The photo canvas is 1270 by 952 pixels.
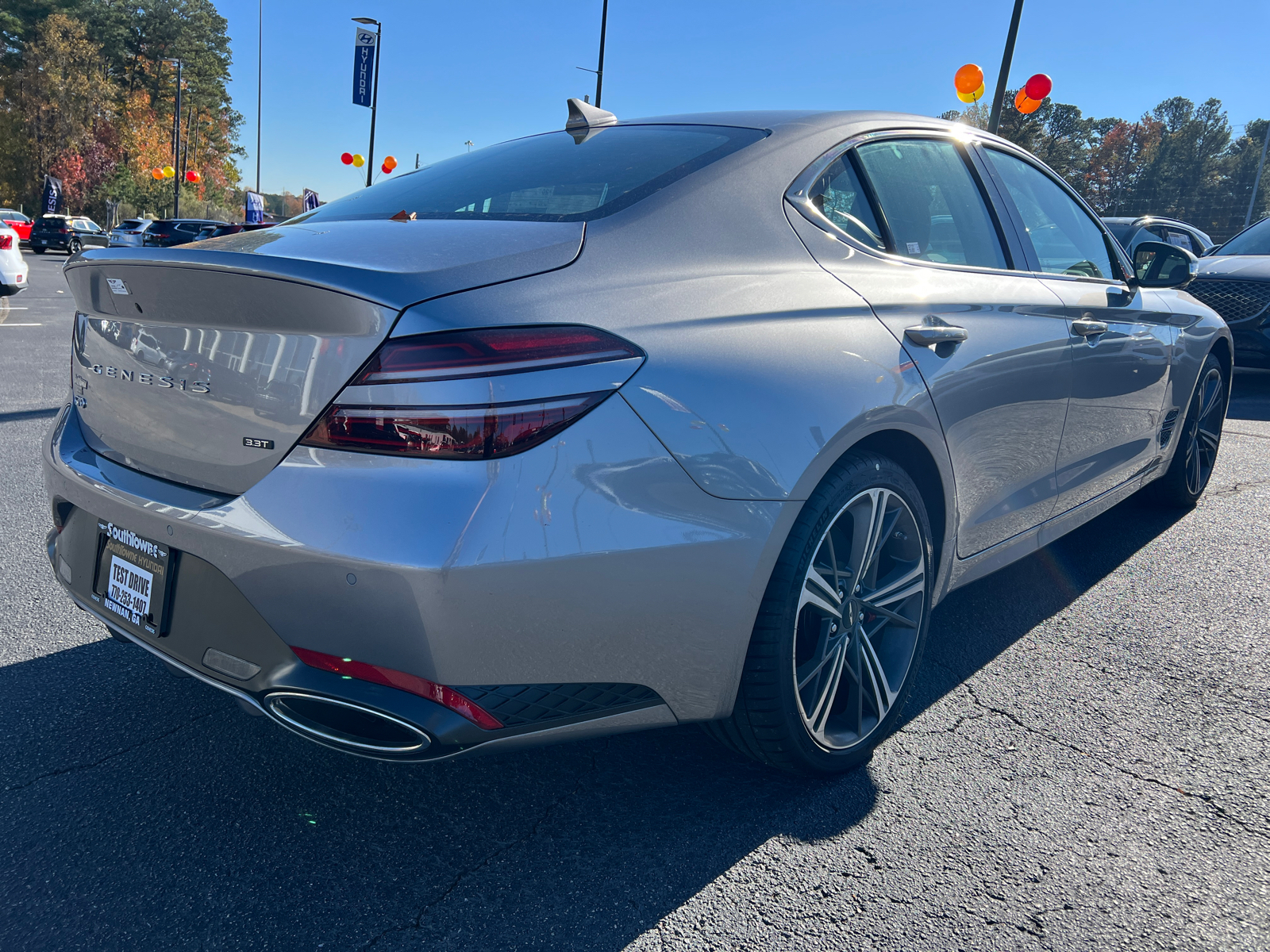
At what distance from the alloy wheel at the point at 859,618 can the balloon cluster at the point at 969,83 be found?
8955 millimetres

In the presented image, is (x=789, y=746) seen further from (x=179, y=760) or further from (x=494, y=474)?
(x=179, y=760)

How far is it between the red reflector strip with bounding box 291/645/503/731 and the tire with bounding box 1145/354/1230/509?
390cm

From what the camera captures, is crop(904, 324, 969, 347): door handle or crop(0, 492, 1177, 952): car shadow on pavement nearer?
crop(0, 492, 1177, 952): car shadow on pavement

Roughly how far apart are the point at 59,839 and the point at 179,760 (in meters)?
0.32

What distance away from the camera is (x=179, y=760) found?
7.39 feet

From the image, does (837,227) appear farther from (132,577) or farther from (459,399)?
(132,577)

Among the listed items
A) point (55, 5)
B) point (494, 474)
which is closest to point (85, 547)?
point (494, 474)

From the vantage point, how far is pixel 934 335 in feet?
7.72

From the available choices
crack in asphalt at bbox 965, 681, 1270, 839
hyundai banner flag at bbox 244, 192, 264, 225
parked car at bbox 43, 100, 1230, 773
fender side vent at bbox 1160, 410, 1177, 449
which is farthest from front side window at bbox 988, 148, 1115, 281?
hyundai banner flag at bbox 244, 192, 264, 225

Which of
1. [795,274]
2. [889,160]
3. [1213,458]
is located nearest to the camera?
[795,274]

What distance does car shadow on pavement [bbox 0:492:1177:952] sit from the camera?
1.75 meters

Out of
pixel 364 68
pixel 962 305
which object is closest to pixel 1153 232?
pixel 962 305

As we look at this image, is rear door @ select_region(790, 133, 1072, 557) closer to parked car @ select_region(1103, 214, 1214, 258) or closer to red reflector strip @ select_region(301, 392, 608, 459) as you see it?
red reflector strip @ select_region(301, 392, 608, 459)

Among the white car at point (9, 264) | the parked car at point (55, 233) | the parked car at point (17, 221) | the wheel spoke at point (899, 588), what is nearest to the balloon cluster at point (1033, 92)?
the wheel spoke at point (899, 588)
